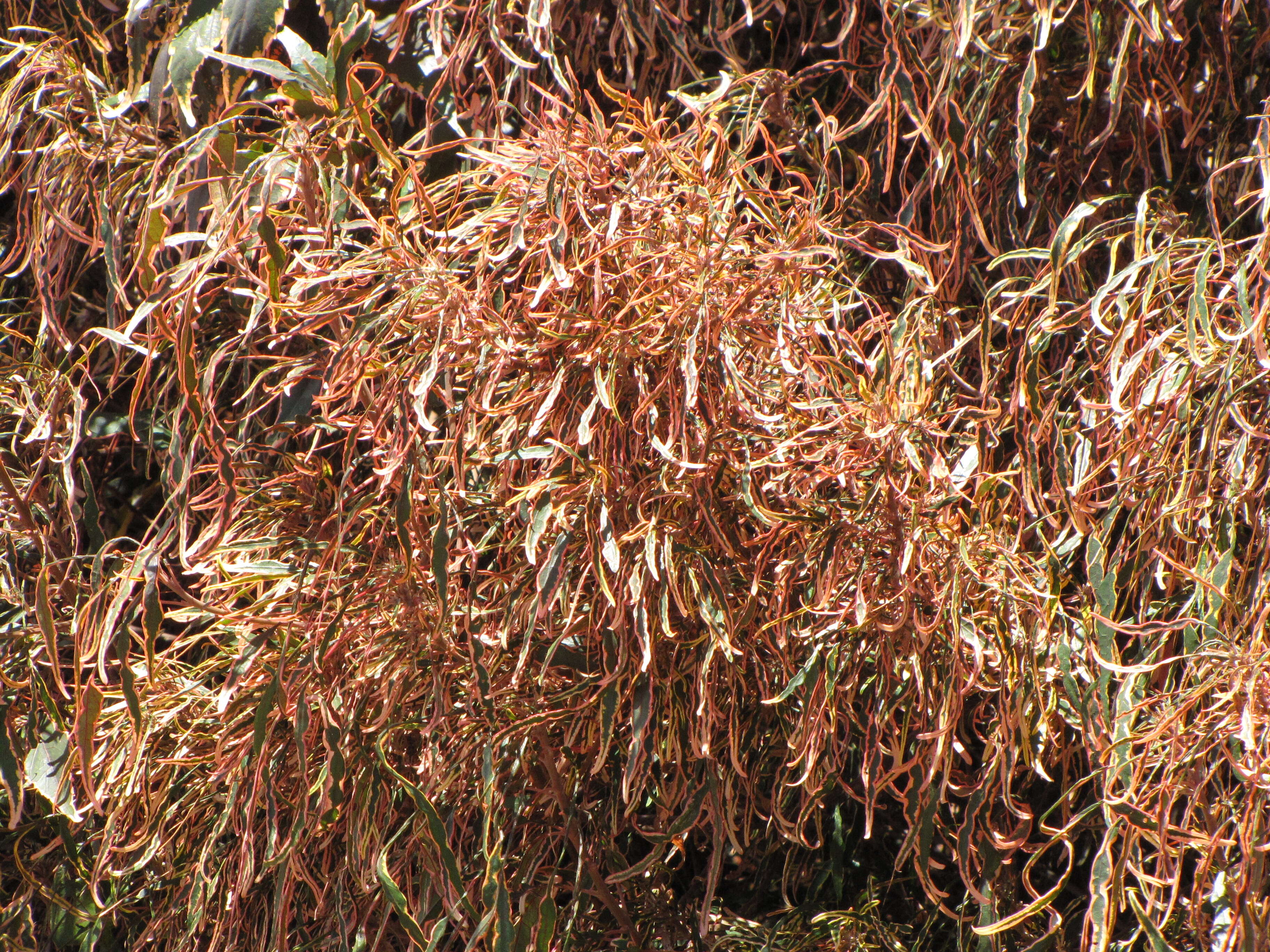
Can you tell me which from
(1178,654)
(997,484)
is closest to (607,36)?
(997,484)

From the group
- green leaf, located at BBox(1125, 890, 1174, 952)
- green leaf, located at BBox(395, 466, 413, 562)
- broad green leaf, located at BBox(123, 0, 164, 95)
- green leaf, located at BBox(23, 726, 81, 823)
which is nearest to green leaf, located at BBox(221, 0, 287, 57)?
broad green leaf, located at BBox(123, 0, 164, 95)

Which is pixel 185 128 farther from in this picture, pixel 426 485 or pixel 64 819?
pixel 64 819

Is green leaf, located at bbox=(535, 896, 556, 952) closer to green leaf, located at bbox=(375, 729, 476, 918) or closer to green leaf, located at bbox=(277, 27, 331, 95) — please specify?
green leaf, located at bbox=(375, 729, 476, 918)

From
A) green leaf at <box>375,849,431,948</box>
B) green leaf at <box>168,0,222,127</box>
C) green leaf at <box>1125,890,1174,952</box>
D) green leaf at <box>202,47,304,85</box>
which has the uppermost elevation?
green leaf at <box>202,47,304,85</box>

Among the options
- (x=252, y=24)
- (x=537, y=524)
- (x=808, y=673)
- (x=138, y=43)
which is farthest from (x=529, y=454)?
(x=138, y=43)

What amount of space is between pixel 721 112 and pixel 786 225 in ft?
0.48

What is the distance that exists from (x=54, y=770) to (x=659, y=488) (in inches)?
17.7

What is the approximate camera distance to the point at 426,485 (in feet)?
2.31

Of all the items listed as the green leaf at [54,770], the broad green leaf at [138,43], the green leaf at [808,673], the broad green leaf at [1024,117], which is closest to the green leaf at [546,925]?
the green leaf at [808,673]

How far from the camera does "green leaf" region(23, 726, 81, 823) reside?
76 cm

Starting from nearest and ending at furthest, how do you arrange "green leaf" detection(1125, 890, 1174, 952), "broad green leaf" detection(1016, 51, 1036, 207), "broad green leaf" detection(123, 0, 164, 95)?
"green leaf" detection(1125, 890, 1174, 952), "broad green leaf" detection(1016, 51, 1036, 207), "broad green leaf" detection(123, 0, 164, 95)

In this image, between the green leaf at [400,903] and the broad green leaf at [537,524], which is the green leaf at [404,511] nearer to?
the broad green leaf at [537,524]

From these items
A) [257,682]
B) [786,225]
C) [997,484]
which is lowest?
[257,682]

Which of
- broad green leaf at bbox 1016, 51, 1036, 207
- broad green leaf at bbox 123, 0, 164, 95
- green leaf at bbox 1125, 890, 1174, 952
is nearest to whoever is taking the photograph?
green leaf at bbox 1125, 890, 1174, 952
